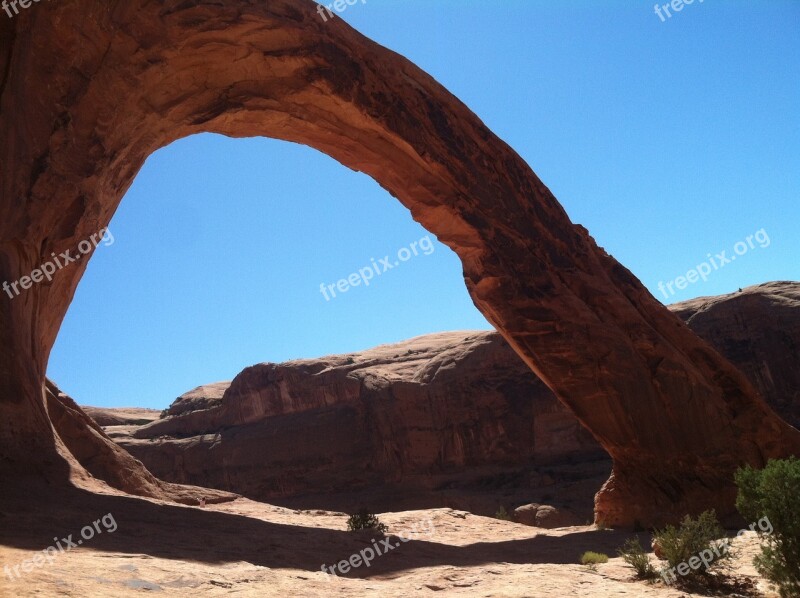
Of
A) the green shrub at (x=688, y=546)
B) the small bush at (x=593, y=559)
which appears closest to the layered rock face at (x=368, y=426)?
the small bush at (x=593, y=559)

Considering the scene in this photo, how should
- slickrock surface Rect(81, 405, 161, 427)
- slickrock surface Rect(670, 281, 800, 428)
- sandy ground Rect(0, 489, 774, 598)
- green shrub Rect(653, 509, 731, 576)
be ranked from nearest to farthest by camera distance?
sandy ground Rect(0, 489, 774, 598)
green shrub Rect(653, 509, 731, 576)
slickrock surface Rect(670, 281, 800, 428)
slickrock surface Rect(81, 405, 161, 427)

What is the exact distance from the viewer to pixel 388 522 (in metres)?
15.0

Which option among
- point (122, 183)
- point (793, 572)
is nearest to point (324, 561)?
point (793, 572)

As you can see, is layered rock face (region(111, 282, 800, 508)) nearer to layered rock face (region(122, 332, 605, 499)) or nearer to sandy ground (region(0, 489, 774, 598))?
layered rock face (region(122, 332, 605, 499))

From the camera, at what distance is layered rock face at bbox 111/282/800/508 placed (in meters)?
32.6

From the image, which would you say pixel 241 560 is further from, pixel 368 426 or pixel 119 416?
pixel 119 416

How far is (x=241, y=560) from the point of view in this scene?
773 centimetres

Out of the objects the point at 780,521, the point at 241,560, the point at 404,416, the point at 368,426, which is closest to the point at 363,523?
the point at 241,560

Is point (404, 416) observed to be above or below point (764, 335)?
above

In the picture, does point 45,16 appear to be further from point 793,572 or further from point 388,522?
point 793,572

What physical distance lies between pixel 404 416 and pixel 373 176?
22324 millimetres

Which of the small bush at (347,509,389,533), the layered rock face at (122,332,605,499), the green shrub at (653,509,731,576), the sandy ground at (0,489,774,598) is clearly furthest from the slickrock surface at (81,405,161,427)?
the green shrub at (653,509,731,576)

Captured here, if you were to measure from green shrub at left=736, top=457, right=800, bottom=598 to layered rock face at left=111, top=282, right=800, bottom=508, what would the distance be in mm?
27639

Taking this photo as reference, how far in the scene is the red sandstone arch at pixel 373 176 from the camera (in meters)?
11.5
